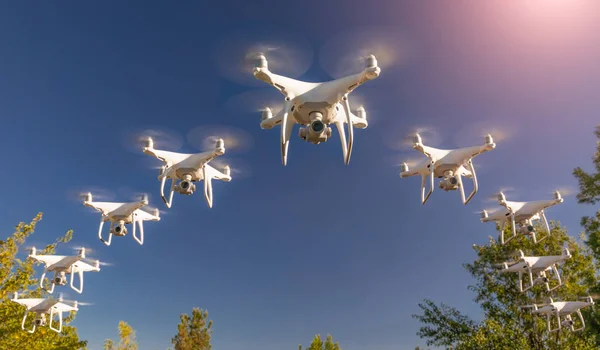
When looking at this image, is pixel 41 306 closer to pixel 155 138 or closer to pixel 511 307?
pixel 155 138

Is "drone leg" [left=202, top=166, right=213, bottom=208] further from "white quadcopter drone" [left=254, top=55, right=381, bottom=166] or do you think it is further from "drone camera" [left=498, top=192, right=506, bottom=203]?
"drone camera" [left=498, top=192, right=506, bottom=203]

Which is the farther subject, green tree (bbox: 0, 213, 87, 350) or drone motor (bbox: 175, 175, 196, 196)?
green tree (bbox: 0, 213, 87, 350)

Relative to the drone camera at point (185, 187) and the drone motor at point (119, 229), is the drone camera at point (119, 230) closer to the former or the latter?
the drone motor at point (119, 229)

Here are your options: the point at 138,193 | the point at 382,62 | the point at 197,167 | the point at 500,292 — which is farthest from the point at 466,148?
the point at 500,292

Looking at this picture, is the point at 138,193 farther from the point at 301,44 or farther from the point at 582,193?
the point at 582,193

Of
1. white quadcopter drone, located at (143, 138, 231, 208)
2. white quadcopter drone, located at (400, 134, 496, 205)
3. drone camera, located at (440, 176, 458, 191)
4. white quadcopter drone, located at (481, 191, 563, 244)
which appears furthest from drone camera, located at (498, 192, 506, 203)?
white quadcopter drone, located at (143, 138, 231, 208)

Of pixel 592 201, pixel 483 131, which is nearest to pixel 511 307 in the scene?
pixel 592 201
